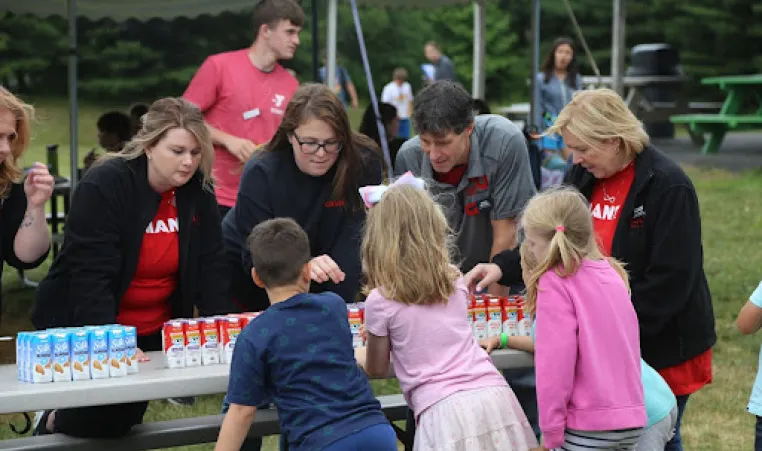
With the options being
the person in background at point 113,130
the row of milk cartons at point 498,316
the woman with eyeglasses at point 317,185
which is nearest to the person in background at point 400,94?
the person in background at point 113,130

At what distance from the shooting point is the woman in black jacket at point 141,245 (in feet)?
12.6

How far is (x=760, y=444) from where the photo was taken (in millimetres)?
3773

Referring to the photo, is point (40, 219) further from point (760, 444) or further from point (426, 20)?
point (426, 20)

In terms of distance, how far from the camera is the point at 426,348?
354 centimetres

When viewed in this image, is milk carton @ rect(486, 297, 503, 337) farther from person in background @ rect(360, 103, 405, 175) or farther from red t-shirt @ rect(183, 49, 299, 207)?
person in background @ rect(360, 103, 405, 175)

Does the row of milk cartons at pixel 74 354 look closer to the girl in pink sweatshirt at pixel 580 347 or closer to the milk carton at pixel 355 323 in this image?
→ the milk carton at pixel 355 323

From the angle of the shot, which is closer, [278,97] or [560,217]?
[560,217]

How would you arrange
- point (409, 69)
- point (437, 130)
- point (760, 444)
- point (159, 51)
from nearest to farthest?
point (760, 444)
point (437, 130)
point (159, 51)
point (409, 69)

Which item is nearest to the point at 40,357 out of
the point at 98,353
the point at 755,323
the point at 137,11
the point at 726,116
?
the point at 98,353

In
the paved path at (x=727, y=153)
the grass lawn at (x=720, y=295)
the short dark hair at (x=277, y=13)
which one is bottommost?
the paved path at (x=727, y=153)

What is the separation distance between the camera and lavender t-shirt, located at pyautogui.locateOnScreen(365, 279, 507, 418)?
3531 mm

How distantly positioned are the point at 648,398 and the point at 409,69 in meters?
27.9

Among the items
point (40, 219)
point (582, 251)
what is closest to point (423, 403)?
point (582, 251)

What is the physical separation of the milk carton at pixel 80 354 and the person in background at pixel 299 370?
0.49m
